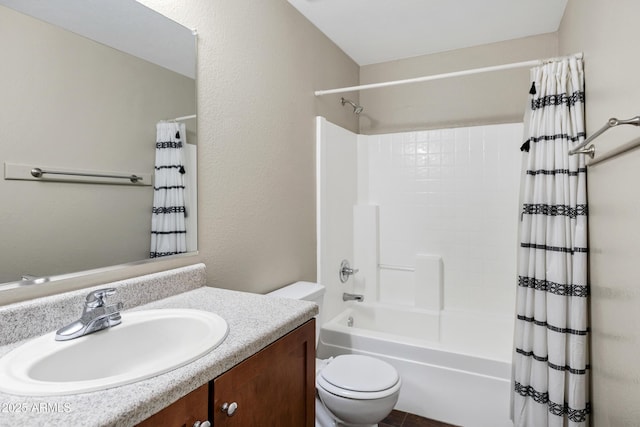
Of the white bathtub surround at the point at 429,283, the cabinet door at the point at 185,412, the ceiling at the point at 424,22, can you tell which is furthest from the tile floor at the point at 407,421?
the ceiling at the point at 424,22

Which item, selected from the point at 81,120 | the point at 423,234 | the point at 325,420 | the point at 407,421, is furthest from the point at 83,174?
the point at 423,234

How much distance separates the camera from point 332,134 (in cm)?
255

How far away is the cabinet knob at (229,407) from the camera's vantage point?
772 millimetres

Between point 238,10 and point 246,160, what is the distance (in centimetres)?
71

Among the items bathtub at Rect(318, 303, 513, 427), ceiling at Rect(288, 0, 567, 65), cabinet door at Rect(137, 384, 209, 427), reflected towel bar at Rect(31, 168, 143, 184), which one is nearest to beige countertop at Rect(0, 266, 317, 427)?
cabinet door at Rect(137, 384, 209, 427)

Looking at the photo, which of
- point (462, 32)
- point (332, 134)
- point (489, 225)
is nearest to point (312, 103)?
point (332, 134)

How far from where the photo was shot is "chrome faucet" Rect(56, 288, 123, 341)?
86cm

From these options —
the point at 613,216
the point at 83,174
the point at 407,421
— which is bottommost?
the point at 407,421

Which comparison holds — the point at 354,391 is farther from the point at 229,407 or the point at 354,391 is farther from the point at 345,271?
the point at 345,271

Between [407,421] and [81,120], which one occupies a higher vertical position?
[81,120]

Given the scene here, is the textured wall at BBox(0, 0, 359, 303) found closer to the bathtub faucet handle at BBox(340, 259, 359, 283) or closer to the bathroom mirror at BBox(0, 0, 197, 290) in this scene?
the bathroom mirror at BBox(0, 0, 197, 290)

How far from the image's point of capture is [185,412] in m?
0.68

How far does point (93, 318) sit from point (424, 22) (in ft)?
8.15

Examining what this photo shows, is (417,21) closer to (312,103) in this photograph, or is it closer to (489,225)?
(312,103)
